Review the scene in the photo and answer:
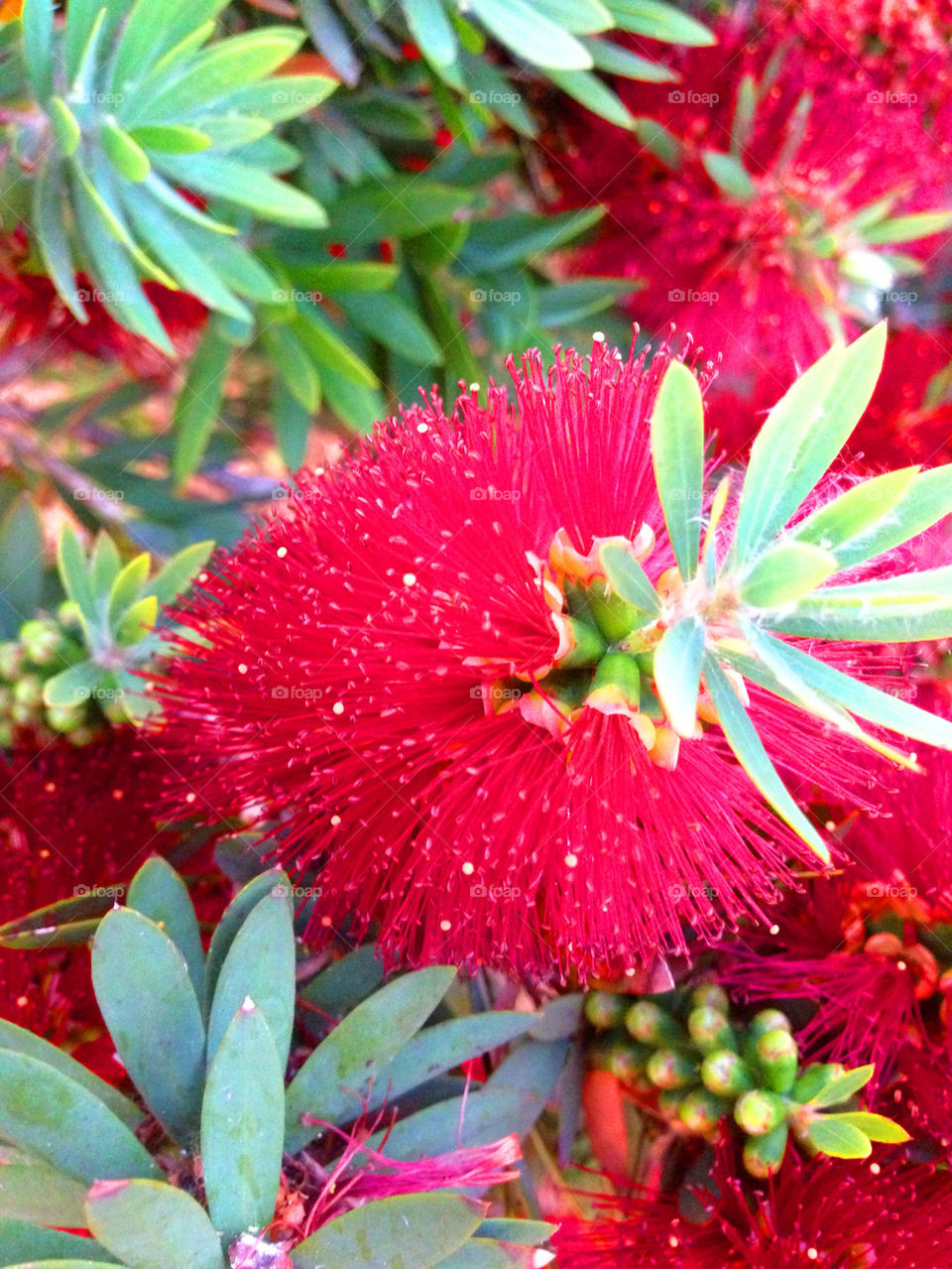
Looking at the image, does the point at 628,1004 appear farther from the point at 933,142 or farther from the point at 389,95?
the point at 933,142

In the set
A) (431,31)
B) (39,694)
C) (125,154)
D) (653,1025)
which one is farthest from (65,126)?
(653,1025)

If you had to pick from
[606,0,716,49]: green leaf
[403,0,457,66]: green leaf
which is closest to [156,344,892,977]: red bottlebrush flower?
[403,0,457,66]: green leaf

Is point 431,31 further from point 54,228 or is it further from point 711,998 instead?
point 711,998

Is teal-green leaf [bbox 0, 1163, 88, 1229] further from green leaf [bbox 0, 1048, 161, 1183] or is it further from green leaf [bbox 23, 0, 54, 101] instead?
green leaf [bbox 23, 0, 54, 101]

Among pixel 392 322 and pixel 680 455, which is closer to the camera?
pixel 680 455

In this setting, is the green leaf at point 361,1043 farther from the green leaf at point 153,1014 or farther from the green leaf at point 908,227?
the green leaf at point 908,227

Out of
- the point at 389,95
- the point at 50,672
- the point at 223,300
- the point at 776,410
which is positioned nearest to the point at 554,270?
the point at 389,95

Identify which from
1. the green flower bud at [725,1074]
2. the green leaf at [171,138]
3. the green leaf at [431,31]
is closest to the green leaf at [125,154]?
the green leaf at [171,138]
